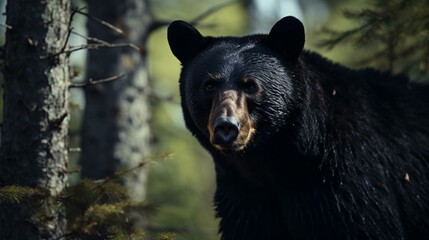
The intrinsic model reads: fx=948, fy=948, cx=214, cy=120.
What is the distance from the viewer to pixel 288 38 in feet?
21.6

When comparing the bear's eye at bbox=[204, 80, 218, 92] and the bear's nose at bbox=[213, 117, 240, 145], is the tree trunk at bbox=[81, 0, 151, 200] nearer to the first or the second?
the bear's eye at bbox=[204, 80, 218, 92]

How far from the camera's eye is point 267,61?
21.7ft

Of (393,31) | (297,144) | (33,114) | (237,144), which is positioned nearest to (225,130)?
(237,144)

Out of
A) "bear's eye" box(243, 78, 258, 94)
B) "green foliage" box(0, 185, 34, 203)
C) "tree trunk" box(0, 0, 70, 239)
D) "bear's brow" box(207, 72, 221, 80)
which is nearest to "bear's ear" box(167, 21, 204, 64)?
"bear's brow" box(207, 72, 221, 80)

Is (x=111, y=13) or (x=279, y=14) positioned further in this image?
(x=279, y=14)

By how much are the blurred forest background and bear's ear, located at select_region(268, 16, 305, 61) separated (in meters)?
1.09

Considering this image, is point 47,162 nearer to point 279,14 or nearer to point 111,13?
point 111,13

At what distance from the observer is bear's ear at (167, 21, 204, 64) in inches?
269

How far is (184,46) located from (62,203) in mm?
1492

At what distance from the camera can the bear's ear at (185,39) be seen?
6.82m

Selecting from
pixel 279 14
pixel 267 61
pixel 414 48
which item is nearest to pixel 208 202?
pixel 279 14

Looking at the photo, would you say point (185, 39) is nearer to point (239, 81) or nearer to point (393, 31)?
point (239, 81)

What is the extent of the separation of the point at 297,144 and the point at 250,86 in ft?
1.77

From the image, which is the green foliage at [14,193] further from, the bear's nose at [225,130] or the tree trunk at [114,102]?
the tree trunk at [114,102]
